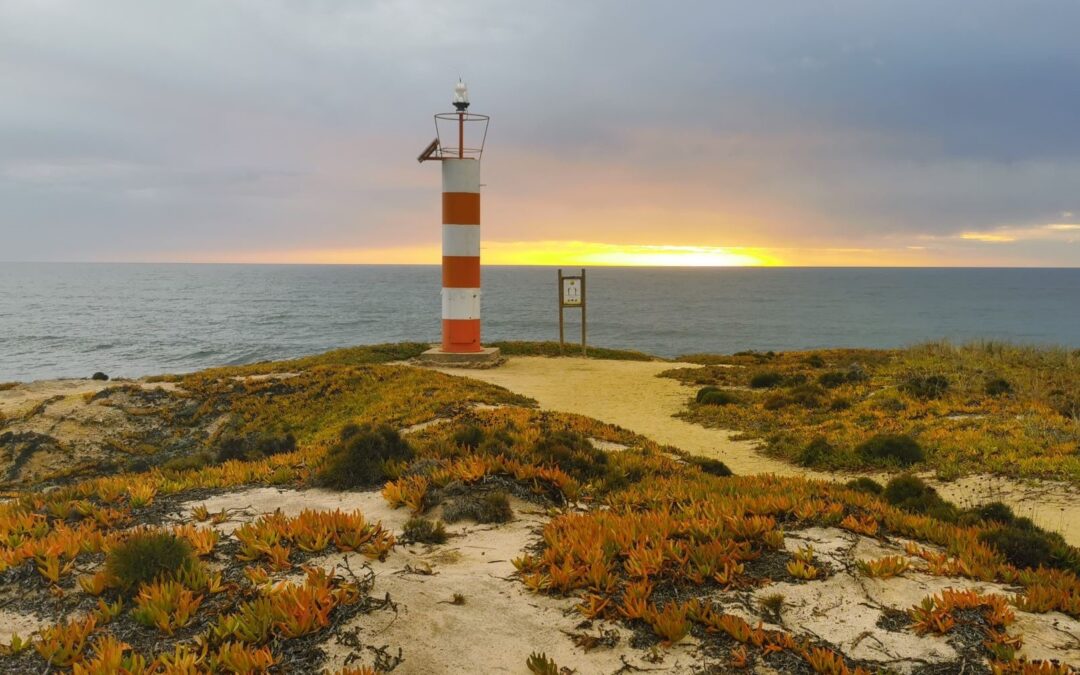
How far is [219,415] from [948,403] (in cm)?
1809

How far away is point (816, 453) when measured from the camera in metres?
12.5

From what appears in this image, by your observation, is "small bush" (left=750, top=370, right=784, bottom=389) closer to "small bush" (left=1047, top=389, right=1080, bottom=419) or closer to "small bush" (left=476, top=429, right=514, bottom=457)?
"small bush" (left=1047, top=389, right=1080, bottom=419)

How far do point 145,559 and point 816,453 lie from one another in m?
11.2

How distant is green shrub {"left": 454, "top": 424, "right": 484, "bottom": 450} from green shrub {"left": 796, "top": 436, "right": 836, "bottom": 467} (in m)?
6.81

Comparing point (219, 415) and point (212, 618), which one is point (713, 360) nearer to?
point (219, 415)

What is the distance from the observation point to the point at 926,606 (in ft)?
14.4

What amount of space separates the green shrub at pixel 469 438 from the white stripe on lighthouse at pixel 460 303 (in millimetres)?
Answer: 15019

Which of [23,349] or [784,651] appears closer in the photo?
[784,651]

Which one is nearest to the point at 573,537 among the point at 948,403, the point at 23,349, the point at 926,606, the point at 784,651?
the point at 784,651

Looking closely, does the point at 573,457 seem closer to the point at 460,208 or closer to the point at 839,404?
the point at 839,404

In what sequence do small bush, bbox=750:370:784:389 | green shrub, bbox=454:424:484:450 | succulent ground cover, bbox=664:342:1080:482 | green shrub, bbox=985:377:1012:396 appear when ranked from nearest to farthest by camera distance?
green shrub, bbox=454:424:484:450 < succulent ground cover, bbox=664:342:1080:482 < green shrub, bbox=985:377:1012:396 < small bush, bbox=750:370:784:389

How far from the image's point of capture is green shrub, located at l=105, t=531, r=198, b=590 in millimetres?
4832

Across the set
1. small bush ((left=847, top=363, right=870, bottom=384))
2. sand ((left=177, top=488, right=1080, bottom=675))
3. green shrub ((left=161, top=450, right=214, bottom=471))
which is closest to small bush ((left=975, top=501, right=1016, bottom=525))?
sand ((left=177, top=488, right=1080, bottom=675))

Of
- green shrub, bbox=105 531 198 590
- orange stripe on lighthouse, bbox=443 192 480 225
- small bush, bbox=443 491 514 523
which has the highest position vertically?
orange stripe on lighthouse, bbox=443 192 480 225
